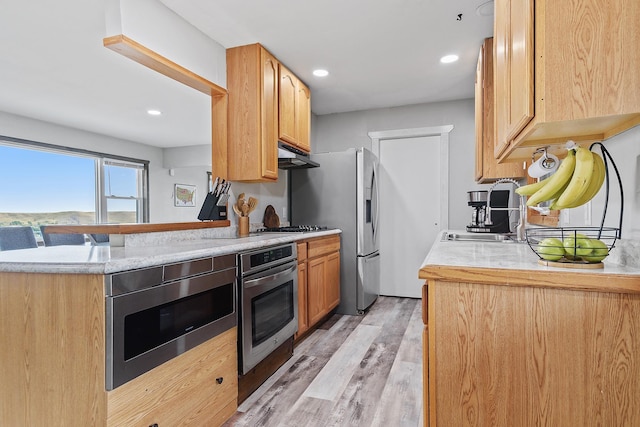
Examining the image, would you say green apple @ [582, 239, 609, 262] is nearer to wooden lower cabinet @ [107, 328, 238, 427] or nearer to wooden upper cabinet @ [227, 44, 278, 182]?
wooden lower cabinet @ [107, 328, 238, 427]

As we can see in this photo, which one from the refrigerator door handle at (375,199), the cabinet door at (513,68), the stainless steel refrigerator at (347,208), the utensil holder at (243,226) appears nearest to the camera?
the cabinet door at (513,68)

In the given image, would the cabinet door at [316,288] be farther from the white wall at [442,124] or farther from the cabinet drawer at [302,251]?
the white wall at [442,124]

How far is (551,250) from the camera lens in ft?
3.77

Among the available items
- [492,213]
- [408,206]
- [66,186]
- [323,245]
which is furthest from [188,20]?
[408,206]

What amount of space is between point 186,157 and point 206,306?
1.20m

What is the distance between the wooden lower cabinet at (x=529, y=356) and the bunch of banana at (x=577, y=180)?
1.02 feet

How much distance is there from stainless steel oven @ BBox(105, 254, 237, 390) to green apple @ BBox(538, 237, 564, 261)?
1.43 meters

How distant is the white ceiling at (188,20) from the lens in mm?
2051

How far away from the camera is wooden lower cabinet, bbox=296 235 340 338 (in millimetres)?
2877

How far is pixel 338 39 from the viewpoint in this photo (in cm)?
265

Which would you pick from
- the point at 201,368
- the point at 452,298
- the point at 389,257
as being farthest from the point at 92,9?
the point at 389,257

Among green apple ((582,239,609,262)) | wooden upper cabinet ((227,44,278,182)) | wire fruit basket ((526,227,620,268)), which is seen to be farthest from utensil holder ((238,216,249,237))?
green apple ((582,239,609,262))

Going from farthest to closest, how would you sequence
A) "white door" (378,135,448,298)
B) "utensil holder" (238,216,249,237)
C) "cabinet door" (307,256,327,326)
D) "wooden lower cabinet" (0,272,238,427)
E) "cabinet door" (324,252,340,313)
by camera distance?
"white door" (378,135,448,298) → "cabinet door" (324,252,340,313) → "cabinet door" (307,256,327,326) → "utensil holder" (238,216,249,237) → "wooden lower cabinet" (0,272,238,427)

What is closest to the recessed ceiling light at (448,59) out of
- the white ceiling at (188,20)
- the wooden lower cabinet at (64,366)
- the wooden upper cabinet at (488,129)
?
the white ceiling at (188,20)
